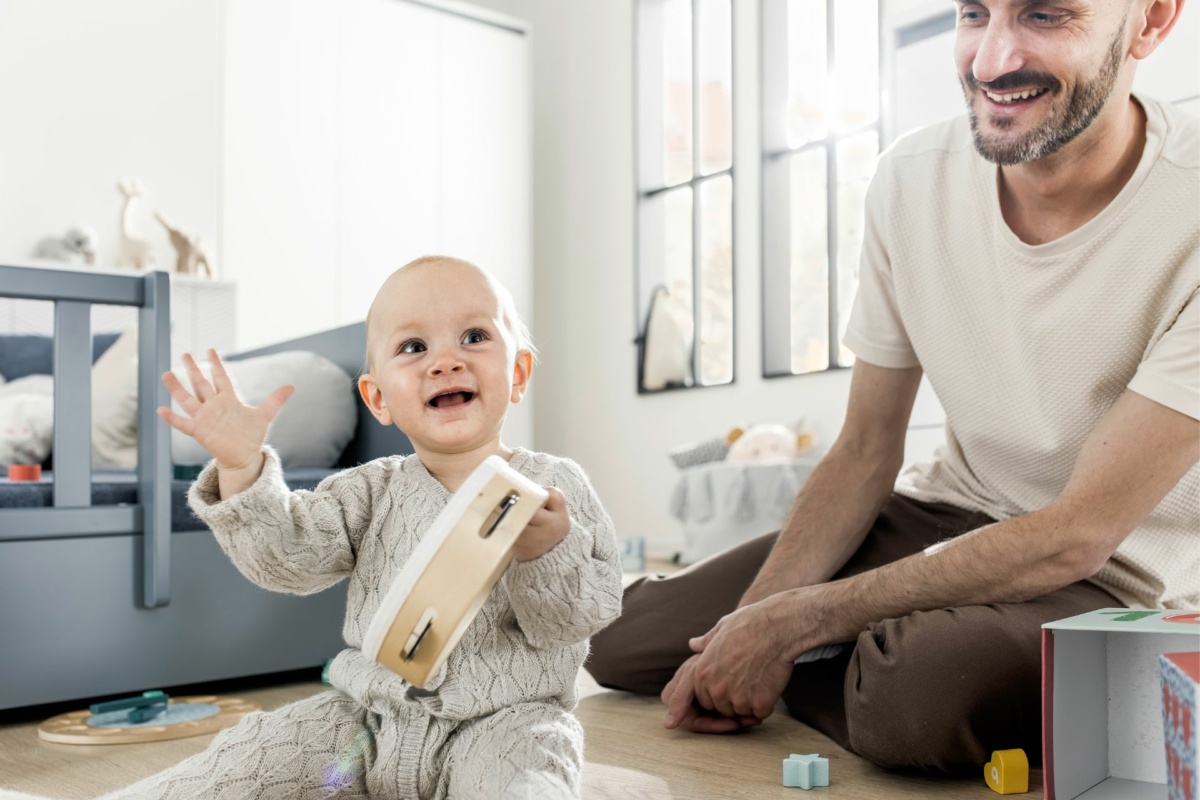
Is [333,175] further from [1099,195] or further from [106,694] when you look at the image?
[1099,195]

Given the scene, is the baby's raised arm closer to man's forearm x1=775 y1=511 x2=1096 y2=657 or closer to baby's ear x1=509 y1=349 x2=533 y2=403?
baby's ear x1=509 y1=349 x2=533 y2=403

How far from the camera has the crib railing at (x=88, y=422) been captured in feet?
5.16

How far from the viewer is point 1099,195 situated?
1323 millimetres

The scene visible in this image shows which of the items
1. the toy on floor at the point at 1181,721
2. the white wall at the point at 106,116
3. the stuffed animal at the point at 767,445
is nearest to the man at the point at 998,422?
the toy on floor at the point at 1181,721

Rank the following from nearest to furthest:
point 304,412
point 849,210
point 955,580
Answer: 1. point 955,580
2. point 304,412
3. point 849,210

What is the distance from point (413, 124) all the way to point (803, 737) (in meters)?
3.98

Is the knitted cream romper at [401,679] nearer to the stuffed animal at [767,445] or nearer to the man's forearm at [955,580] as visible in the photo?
the man's forearm at [955,580]

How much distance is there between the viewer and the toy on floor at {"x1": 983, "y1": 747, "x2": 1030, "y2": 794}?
3.69 feet

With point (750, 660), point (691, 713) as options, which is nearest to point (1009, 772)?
point (750, 660)

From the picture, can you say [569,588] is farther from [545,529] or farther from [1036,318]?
[1036,318]

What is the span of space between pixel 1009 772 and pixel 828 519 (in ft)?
1.47

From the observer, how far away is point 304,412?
201cm

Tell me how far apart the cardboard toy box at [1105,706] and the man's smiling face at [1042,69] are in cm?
55

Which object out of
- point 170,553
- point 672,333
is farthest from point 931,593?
point 672,333
